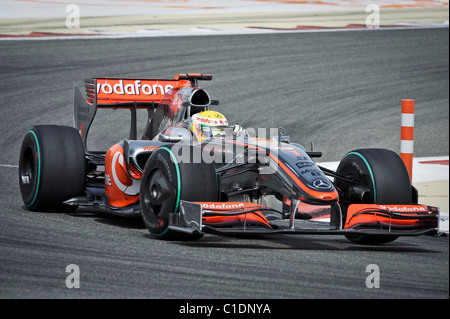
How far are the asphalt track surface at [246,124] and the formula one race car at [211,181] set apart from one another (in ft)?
0.71

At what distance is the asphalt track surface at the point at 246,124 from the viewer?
652 cm

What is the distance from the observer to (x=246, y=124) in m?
16.1

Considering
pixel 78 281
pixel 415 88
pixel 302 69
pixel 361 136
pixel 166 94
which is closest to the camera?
pixel 78 281

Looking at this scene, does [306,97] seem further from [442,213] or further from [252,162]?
[252,162]

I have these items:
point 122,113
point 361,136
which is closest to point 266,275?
point 361,136

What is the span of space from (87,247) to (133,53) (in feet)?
44.8

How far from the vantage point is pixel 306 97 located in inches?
707

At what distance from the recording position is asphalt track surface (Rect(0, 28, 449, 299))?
652cm
